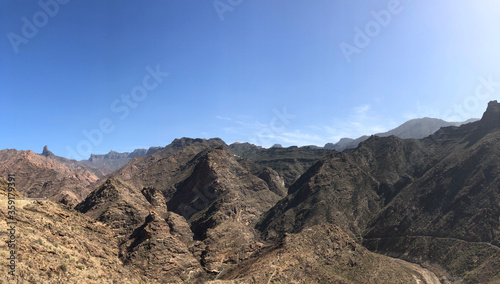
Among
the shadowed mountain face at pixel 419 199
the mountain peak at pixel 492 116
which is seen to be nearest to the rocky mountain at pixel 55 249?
the shadowed mountain face at pixel 419 199

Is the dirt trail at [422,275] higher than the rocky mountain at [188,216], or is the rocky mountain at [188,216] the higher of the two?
the rocky mountain at [188,216]

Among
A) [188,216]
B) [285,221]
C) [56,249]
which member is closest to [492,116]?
[285,221]

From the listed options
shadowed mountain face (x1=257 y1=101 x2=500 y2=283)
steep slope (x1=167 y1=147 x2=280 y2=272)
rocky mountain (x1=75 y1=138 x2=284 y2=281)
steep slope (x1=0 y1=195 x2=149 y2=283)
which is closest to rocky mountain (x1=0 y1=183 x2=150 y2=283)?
steep slope (x1=0 y1=195 x2=149 y2=283)

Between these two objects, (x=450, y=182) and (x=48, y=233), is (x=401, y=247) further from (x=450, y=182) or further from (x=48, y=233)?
(x=48, y=233)

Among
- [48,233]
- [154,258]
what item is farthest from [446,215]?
[48,233]

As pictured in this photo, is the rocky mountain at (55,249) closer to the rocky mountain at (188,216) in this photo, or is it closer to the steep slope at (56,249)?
the steep slope at (56,249)

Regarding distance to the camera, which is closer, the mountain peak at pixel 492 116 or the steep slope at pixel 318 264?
the steep slope at pixel 318 264

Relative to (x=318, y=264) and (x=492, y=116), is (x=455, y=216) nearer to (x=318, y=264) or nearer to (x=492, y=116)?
(x=318, y=264)
